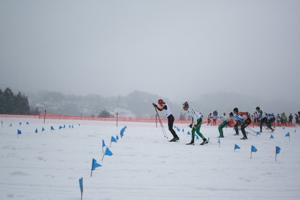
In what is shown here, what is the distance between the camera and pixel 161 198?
2395 mm

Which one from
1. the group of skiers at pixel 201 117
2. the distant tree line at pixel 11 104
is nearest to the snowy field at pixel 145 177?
the group of skiers at pixel 201 117

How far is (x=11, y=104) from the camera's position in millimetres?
61406

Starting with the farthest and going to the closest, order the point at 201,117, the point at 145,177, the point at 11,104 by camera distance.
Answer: the point at 11,104
the point at 201,117
the point at 145,177

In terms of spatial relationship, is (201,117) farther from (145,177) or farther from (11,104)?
(11,104)

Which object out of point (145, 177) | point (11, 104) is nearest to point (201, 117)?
point (145, 177)

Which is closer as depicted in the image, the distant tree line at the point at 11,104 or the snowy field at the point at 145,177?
the snowy field at the point at 145,177

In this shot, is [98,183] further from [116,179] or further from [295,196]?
[295,196]

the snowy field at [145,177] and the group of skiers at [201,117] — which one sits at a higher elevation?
the group of skiers at [201,117]

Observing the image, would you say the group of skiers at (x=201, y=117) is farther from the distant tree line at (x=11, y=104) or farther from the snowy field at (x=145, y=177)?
the distant tree line at (x=11, y=104)

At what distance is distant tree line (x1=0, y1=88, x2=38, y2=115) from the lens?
60.4 m

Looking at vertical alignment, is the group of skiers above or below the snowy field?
above

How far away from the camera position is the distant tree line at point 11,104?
6044 centimetres

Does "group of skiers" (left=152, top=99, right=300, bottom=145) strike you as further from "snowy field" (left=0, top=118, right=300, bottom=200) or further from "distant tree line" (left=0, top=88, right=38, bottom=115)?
"distant tree line" (left=0, top=88, right=38, bottom=115)

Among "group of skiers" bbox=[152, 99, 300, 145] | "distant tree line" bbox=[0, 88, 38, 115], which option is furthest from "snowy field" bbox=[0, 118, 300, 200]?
"distant tree line" bbox=[0, 88, 38, 115]
